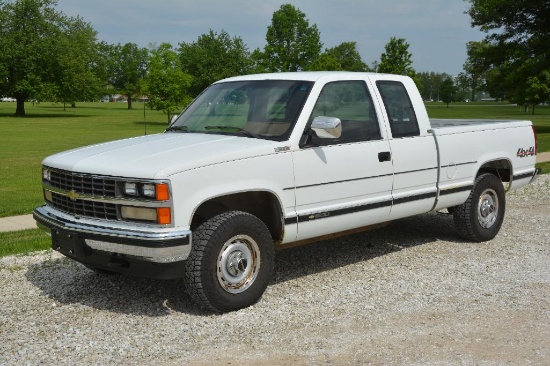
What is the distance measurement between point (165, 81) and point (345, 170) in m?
41.8

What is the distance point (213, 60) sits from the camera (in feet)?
215

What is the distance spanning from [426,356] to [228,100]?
3.31 metres

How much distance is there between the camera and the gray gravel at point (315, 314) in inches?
188

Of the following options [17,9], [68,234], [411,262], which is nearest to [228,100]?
[68,234]

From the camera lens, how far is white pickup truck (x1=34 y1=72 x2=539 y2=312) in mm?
5215

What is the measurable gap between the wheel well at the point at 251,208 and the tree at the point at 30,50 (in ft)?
187

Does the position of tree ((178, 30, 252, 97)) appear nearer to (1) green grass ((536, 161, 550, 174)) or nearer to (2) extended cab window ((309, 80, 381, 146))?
(1) green grass ((536, 161, 550, 174))

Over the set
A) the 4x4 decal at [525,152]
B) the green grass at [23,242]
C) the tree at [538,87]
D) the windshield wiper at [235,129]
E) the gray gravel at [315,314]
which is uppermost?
the tree at [538,87]

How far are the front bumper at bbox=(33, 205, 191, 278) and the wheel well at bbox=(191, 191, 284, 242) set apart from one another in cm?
60

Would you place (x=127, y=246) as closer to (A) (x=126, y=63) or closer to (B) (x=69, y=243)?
(B) (x=69, y=243)

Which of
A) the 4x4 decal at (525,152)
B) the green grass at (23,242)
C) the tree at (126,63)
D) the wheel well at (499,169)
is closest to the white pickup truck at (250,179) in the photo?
the wheel well at (499,169)

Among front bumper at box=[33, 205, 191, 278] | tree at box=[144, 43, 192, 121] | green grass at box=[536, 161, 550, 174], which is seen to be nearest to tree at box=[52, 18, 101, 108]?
tree at box=[144, 43, 192, 121]

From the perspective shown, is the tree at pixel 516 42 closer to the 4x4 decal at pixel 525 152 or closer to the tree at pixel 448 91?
the 4x4 decal at pixel 525 152

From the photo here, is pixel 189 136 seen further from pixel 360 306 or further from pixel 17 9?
pixel 17 9
